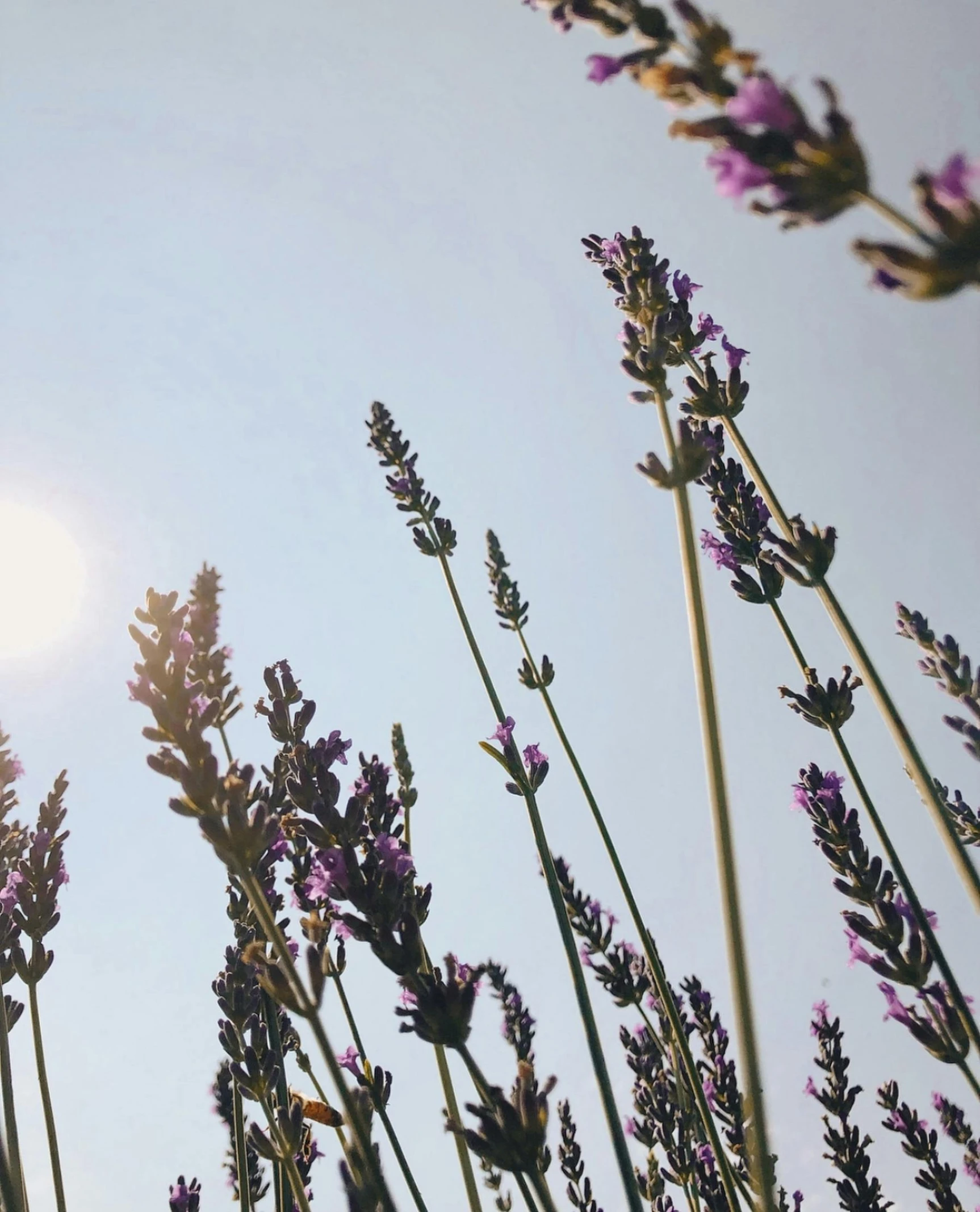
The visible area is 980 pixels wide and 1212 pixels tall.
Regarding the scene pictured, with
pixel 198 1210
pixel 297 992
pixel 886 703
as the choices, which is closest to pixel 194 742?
pixel 297 992

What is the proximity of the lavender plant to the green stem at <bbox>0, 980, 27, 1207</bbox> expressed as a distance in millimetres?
2851

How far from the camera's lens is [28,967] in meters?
3.04

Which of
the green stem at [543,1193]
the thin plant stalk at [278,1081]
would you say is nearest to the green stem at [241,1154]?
the thin plant stalk at [278,1081]

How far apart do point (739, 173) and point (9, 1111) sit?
294cm

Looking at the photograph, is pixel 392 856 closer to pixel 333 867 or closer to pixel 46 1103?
pixel 333 867

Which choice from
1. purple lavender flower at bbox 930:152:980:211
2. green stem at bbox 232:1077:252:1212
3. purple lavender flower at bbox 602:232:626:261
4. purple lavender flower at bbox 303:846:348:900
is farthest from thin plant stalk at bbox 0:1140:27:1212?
purple lavender flower at bbox 602:232:626:261

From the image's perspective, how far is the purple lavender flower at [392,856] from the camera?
2375 millimetres

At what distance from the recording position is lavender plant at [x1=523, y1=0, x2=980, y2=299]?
3.83ft

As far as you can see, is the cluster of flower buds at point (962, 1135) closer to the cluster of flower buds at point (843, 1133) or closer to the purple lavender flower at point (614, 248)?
the cluster of flower buds at point (843, 1133)

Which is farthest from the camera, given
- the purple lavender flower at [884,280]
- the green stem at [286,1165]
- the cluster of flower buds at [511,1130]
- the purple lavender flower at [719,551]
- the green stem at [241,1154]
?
the purple lavender flower at [719,551]

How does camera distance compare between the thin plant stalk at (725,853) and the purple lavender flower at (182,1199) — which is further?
the purple lavender flower at (182,1199)

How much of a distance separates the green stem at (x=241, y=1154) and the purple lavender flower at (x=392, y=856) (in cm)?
110

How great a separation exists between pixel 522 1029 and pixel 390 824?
3.34 meters

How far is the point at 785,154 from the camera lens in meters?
1.38
